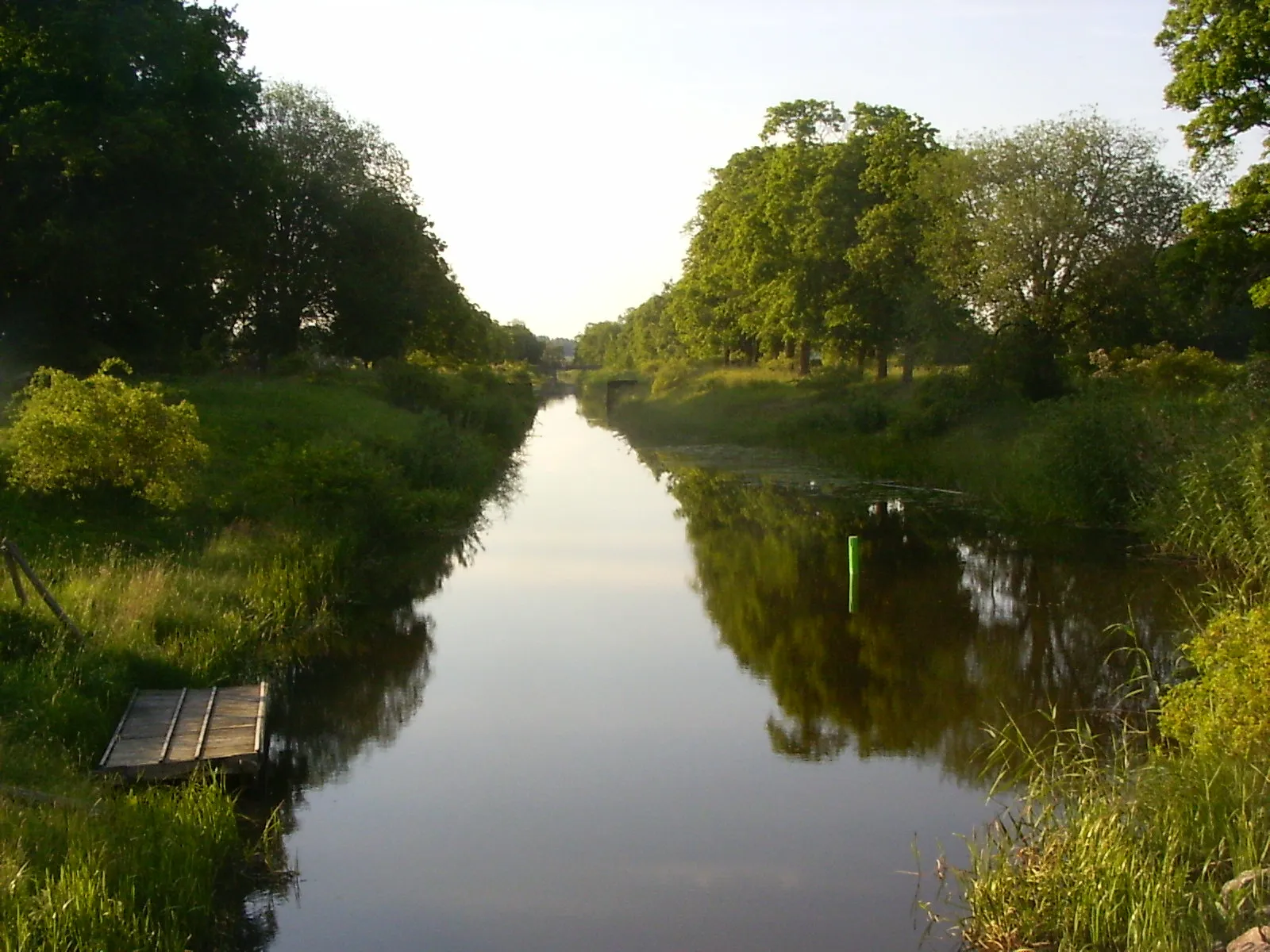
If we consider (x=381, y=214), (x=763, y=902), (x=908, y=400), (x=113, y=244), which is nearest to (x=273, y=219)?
(x=381, y=214)

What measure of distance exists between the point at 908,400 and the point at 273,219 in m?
22.1

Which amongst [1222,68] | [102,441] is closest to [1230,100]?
[1222,68]

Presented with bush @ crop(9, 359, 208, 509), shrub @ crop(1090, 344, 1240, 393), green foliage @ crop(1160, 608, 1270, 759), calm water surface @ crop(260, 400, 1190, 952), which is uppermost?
shrub @ crop(1090, 344, 1240, 393)

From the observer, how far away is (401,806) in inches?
391

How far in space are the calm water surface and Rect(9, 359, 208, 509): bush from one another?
392 cm

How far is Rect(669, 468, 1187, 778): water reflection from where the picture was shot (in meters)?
12.0

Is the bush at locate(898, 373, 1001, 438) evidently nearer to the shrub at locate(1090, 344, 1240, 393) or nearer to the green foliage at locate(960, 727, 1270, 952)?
the shrub at locate(1090, 344, 1240, 393)

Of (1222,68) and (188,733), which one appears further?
(1222,68)

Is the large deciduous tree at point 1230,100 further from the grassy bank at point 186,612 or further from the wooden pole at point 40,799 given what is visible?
the wooden pole at point 40,799

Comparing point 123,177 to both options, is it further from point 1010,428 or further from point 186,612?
point 1010,428

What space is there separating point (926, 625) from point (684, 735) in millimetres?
5312

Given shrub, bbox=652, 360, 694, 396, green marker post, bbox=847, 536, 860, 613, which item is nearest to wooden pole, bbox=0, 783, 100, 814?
green marker post, bbox=847, 536, 860, 613

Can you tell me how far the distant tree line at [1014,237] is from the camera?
1075 inches

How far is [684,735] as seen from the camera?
38.8 ft
